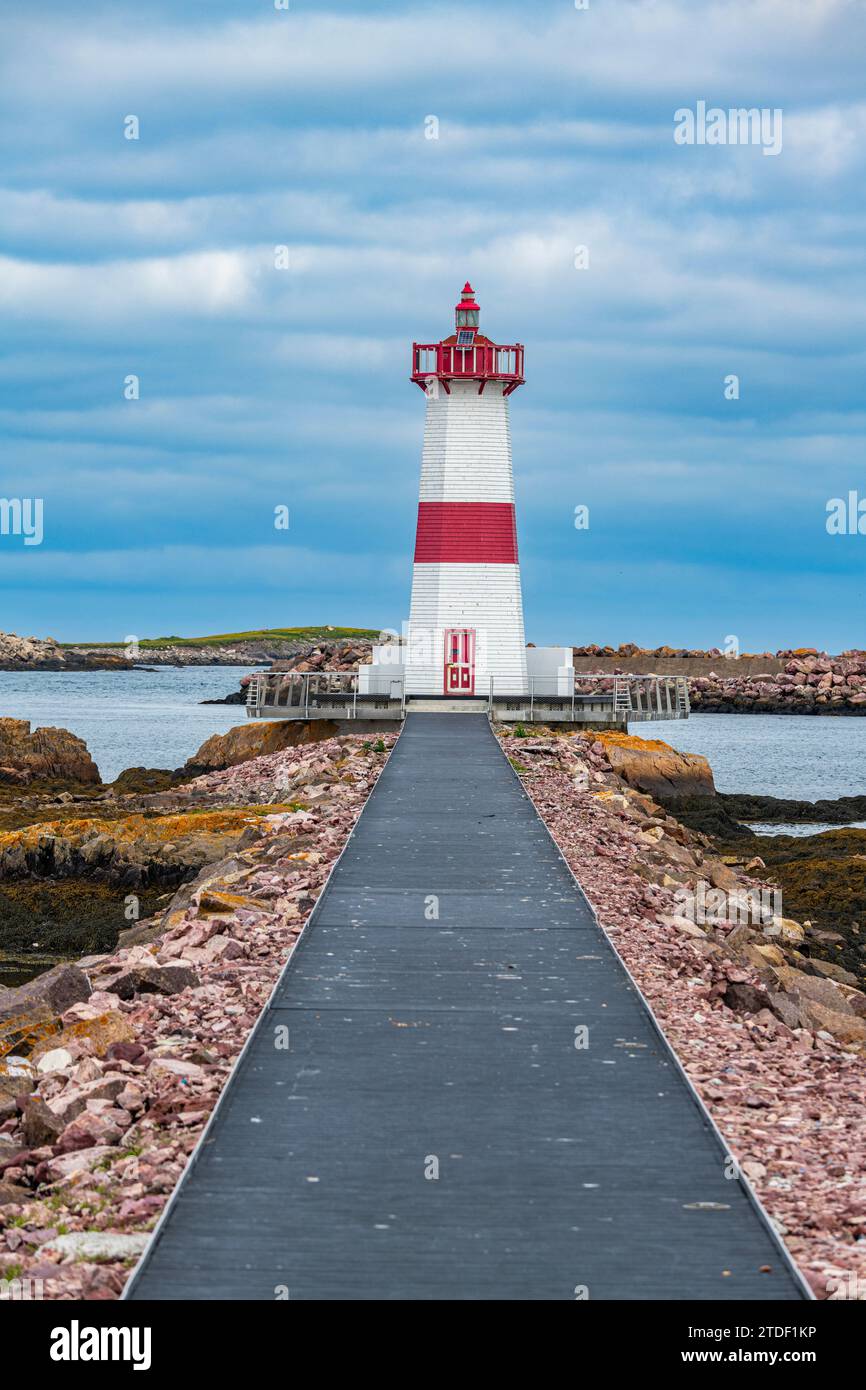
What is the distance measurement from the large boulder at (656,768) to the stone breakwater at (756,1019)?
8424mm

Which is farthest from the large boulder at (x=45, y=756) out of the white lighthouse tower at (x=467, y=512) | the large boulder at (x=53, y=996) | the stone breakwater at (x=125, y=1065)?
the large boulder at (x=53, y=996)

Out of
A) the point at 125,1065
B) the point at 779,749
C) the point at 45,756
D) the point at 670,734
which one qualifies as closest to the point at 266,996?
the point at 125,1065

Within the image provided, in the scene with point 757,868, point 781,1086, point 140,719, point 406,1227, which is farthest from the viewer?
point 140,719

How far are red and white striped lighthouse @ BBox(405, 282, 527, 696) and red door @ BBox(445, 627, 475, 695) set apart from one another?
0.03 meters

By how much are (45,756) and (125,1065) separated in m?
26.1

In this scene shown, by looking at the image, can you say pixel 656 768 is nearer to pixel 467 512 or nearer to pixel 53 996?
pixel 467 512

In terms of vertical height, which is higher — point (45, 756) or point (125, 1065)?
point (45, 756)

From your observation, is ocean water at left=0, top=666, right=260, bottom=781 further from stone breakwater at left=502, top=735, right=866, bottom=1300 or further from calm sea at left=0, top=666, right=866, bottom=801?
stone breakwater at left=502, top=735, right=866, bottom=1300

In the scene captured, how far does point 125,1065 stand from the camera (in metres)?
8.48

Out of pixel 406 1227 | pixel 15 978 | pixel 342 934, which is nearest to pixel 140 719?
pixel 15 978
